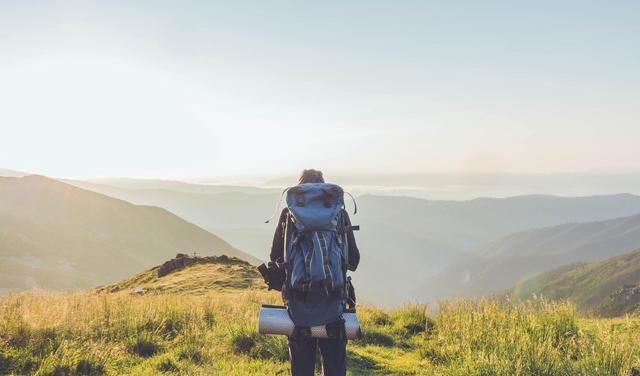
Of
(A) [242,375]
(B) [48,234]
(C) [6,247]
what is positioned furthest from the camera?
(B) [48,234]

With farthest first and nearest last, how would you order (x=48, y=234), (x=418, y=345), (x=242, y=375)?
(x=48, y=234) → (x=418, y=345) → (x=242, y=375)

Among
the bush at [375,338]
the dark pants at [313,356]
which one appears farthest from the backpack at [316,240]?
the bush at [375,338]

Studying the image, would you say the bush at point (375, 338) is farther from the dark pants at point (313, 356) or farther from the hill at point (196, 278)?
the hill at point (196, 278)

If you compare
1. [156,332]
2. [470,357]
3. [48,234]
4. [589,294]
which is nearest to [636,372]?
[470,357]

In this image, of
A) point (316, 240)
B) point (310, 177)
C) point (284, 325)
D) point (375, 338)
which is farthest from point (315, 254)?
point (375, 338)

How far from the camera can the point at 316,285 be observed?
465 cm

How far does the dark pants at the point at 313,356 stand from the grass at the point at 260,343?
270 centimetres

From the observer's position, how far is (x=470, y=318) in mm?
8984

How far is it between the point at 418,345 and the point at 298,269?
20.9 feet

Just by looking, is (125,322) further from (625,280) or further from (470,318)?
(625,280)

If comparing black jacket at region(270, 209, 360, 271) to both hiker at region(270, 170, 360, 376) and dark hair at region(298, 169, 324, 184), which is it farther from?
dark hair at region(298, 169, 324, 184)

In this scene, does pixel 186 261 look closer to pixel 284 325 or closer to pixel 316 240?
pixel 284 325

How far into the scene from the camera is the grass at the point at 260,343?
262 inches

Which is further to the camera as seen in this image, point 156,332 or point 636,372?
point 156,332
